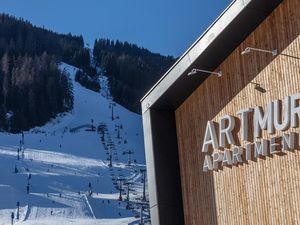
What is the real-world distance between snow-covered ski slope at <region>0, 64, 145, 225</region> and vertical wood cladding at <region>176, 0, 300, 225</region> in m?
61.1

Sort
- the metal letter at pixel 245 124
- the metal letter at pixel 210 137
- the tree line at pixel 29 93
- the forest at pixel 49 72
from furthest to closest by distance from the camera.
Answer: the forest at pixel 49 72
the tree line at pixel 29 93
the metal letter at pixel 210 137
the metal letter at pixel 245 124

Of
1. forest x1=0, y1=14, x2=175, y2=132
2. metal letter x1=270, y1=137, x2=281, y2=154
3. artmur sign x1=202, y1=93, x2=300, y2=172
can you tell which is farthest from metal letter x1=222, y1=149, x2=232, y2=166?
forest x1=0, y1=14, x2=175, y2=132

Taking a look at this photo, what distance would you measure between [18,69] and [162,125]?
149 meters

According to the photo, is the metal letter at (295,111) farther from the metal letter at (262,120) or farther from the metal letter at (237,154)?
the metal letter at (237,154)

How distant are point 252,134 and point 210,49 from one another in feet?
5.97

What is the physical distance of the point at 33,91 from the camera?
5950 inches

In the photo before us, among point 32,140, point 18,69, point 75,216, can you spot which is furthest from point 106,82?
point 75,216

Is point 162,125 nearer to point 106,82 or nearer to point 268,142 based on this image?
point 268,142

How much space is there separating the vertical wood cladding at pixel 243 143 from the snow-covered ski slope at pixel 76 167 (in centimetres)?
6111

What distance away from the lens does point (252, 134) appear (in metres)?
11.2

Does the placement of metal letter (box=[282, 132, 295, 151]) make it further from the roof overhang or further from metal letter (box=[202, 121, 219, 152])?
the roof overhang

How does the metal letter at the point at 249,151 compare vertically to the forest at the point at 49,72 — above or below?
below

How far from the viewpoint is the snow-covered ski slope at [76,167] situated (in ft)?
267

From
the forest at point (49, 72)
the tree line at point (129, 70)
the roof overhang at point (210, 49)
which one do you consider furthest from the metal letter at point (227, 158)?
the tree line at point (129, 70)
